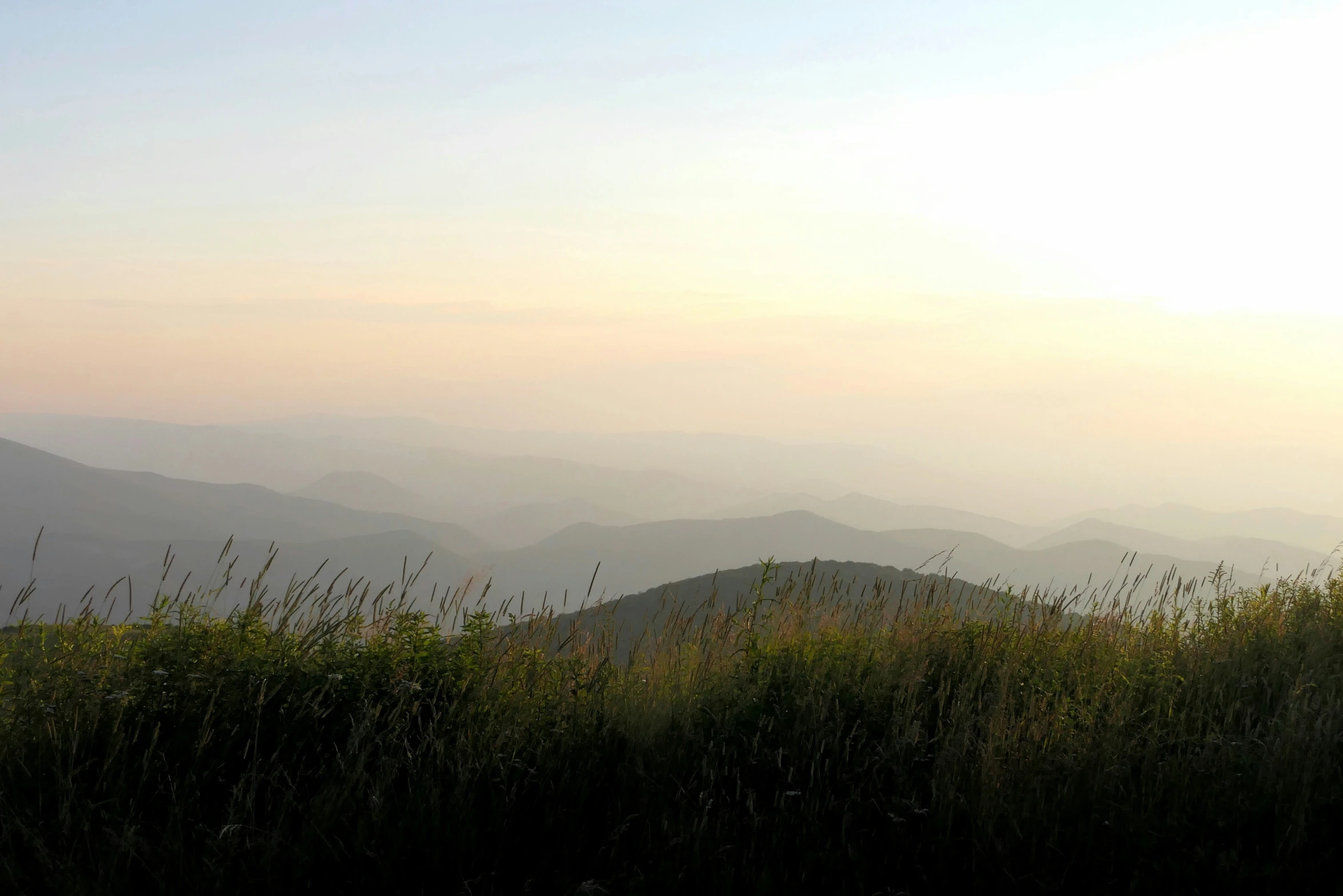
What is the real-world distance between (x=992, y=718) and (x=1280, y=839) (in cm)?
138

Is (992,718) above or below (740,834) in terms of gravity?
above

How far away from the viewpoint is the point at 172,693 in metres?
4.73

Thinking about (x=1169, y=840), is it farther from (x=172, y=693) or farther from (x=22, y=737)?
(x=22, y=737)

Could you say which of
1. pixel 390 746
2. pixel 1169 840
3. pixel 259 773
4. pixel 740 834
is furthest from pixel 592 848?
pixel 1169 840

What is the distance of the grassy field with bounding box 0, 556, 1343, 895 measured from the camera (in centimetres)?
384

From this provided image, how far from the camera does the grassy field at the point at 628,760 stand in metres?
3.84

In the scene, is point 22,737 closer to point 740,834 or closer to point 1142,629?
point 740,834

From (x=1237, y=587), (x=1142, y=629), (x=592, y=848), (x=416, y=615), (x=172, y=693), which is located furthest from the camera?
(x=1237, y=587)

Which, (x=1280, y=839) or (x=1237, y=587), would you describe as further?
(x=1237, y=587)

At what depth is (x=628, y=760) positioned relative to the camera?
464 centimetres

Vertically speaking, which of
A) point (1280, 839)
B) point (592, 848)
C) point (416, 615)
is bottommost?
point (592, 848)

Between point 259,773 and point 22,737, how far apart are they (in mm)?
1334

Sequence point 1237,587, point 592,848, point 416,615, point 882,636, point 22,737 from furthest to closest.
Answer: point 1237,587 < point 882,636 < point 416,615 < point 22,737 < point 592,848

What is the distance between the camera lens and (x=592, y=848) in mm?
4043
